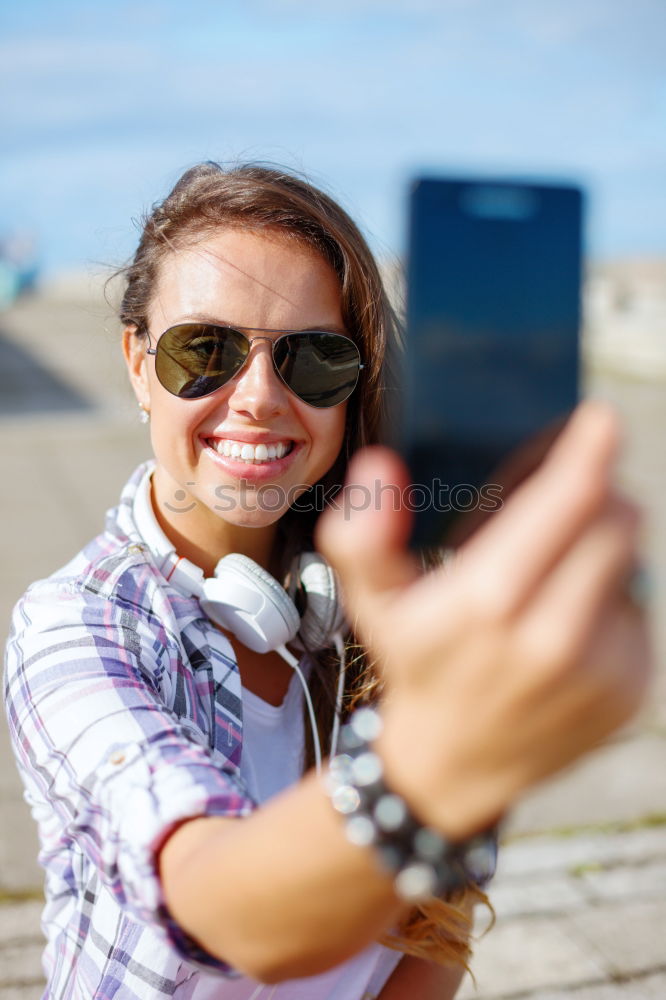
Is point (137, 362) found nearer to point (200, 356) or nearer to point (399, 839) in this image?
point (200, 356)

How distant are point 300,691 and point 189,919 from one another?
981mm

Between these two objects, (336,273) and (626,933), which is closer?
(336,273)

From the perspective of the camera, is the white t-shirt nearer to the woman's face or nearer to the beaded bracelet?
the woman's face

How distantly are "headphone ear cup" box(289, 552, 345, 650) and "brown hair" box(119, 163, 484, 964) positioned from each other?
0.07m

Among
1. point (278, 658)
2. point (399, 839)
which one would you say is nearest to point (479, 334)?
point (399, 839)

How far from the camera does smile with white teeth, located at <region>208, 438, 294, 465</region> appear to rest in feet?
5.82

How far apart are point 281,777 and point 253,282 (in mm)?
956

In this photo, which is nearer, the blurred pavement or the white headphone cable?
the white headphone cable

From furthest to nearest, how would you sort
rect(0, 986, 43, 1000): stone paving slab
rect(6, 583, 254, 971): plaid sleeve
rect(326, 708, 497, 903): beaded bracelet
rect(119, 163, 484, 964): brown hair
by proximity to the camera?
1. rect(0, 986, 43, 1000): stone paving slab
2. rect(119, 163, 484, 964): brown hair
3. rect(6, 583, 254, 971): plaid sleeve
4. rect(326, 708, 497, 903): beaded bracelet

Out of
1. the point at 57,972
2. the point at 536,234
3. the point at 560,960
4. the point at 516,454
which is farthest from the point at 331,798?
the point at 560,960

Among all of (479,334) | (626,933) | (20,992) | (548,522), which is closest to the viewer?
(548,522)

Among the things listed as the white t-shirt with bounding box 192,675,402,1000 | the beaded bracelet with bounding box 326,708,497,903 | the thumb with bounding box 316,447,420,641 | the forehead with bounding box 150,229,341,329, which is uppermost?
the forehead with bounding box 150,229,341,329

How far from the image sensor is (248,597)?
1758 mm

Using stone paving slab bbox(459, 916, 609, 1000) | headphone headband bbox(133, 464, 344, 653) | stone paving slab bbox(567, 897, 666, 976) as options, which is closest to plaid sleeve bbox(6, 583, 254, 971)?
headphone headband bbox(133, 464, 344, 653)
